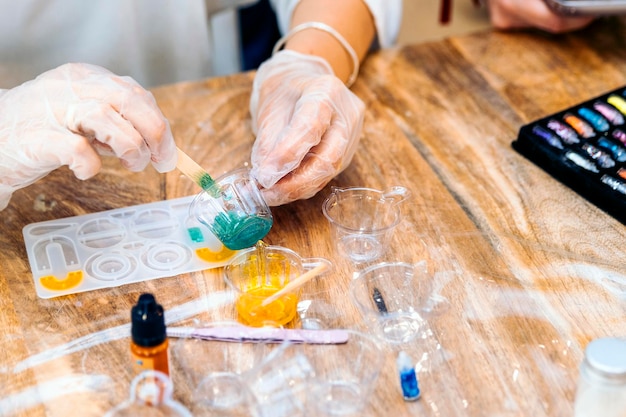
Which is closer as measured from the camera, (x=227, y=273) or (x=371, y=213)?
(x=227, y=273)

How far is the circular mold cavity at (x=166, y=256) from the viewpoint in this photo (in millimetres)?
1026

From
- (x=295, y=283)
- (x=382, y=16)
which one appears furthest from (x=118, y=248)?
(x=382, y=16)

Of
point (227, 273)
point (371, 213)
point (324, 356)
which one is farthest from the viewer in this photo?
point (371, 213)

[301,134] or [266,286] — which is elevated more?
[301,134]

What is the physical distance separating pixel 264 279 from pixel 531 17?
831mm

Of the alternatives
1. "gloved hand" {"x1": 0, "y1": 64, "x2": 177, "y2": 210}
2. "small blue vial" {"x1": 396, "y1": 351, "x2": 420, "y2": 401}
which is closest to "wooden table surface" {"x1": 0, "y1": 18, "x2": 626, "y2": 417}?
"small blue vial" {"x1": 396, "y1": 351, "x2": 420, "y2": 401}

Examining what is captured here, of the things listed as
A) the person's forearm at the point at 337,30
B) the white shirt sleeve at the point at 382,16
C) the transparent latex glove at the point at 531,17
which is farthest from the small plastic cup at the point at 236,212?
the transparent latex glove at the point at 531,17

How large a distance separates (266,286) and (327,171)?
0.20m

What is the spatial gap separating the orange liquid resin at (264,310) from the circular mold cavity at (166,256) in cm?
13

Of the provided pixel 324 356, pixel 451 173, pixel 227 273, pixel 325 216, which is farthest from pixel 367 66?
pixel 324 356

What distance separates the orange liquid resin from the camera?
3.06 ft

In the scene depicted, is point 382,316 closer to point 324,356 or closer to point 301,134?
point 324,356

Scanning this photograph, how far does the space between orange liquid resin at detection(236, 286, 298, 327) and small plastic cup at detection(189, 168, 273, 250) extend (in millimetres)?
102

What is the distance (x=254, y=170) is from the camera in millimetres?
1064
